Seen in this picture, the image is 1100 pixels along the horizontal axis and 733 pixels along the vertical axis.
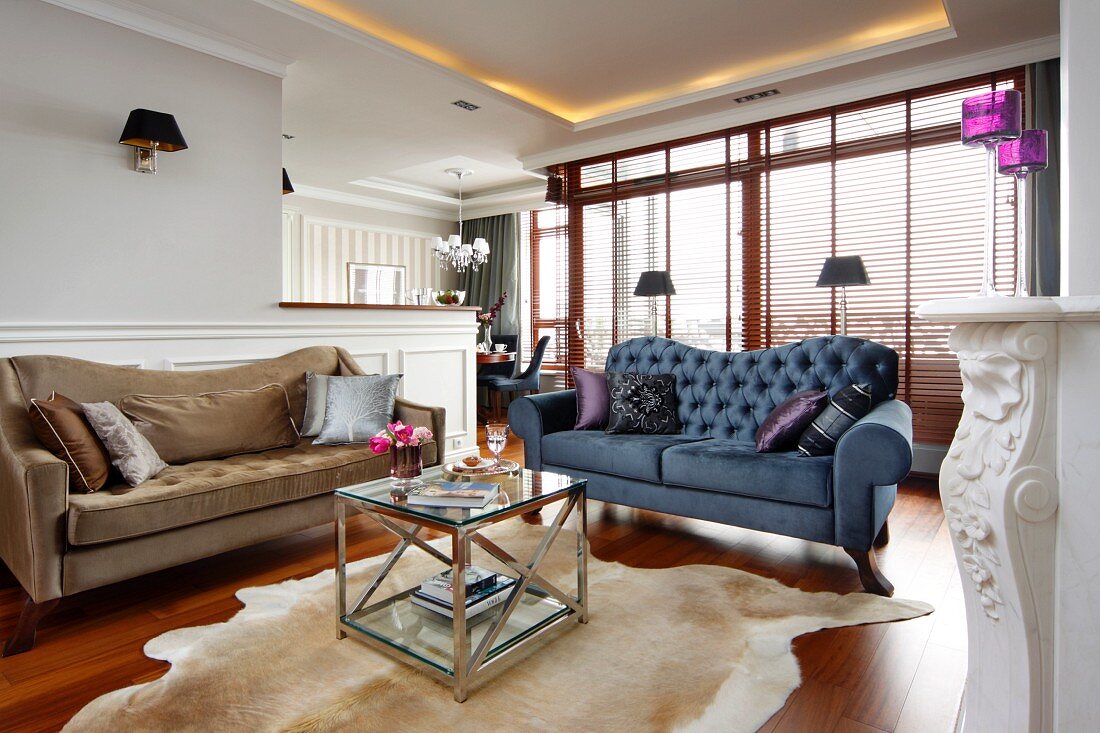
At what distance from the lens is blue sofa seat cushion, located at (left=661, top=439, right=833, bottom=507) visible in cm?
276

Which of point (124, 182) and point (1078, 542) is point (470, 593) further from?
A: point (124, 182)

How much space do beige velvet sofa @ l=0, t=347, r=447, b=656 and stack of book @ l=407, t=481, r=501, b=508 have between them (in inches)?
38.6

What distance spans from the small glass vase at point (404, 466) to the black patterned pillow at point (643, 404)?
5.32 ft

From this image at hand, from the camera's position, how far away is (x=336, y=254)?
8.04m

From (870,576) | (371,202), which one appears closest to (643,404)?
(870,576)

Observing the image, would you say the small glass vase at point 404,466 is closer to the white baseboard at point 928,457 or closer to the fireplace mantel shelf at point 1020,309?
the fireplace mantel shelf at point 1020,309

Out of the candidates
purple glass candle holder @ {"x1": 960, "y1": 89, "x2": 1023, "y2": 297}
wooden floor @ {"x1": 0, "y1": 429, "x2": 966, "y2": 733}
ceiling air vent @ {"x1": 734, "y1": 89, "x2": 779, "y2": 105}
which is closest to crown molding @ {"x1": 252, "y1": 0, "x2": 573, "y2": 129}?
ceiling air vent @ {"x1": 734, "y1": 89, "x2": 779, "y2": 105}

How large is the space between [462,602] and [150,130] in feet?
9.23

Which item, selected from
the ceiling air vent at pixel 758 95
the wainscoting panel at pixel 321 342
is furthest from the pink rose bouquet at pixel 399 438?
the ceiling air vent at pixel 758 95

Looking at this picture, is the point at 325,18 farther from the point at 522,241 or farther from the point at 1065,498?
the point at 522,241

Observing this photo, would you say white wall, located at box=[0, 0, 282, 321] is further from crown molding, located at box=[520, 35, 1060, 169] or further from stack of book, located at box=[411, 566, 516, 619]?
crown molding, located at box=[520, 35, 1060, 169]

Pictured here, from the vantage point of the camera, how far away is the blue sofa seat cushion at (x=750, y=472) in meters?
2.76

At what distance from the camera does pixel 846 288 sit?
4.66m

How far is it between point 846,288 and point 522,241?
468 centimetres
